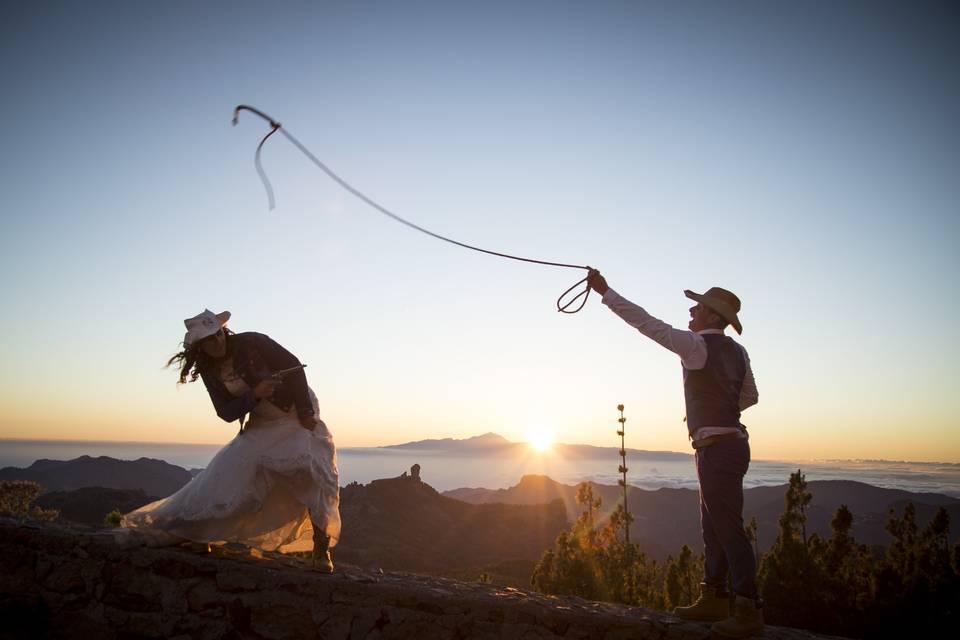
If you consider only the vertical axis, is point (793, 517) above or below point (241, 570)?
below

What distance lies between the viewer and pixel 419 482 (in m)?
97.9

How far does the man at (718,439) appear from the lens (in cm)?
363

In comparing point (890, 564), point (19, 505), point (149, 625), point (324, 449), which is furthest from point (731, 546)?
point (19, 505)

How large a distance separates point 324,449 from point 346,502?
91.8 m

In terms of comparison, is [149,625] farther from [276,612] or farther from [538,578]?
[538,578]

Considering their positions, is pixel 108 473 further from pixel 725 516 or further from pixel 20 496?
pixel 725 516

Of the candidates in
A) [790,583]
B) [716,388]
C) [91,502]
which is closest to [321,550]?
[716,388]

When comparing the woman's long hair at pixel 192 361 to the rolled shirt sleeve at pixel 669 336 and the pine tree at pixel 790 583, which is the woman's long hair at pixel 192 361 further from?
the pine tree at pixel 790 583

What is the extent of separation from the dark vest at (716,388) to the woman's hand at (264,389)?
3224mm

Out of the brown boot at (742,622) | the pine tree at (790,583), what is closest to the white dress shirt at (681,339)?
the brown boot at (742,622)

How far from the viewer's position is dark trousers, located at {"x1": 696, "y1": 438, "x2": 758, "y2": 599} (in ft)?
11.8

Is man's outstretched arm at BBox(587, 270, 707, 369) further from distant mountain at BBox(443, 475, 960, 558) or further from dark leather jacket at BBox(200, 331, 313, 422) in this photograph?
distant mountain at BBox(443, 475, 960, 558)

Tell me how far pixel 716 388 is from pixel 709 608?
1508 millimetres

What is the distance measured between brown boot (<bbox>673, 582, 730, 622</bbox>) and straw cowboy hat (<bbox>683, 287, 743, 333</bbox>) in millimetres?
1934
